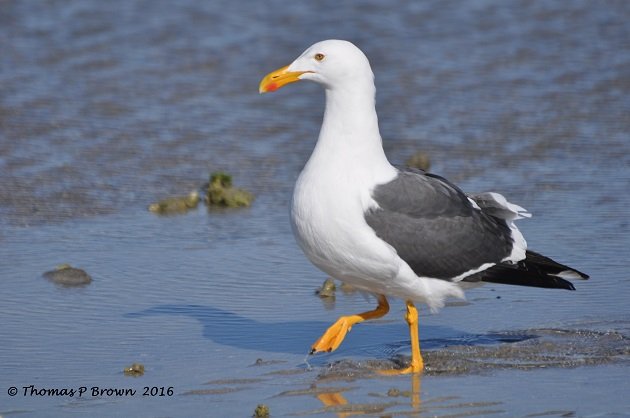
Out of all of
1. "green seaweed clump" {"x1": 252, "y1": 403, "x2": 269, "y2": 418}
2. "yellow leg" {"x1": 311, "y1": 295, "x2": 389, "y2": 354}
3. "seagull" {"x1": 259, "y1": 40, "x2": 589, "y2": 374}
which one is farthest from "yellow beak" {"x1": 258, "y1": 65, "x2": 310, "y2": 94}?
"green seaweed clump" {"x1": 252, "y1": 403, "x2": 269, "y2": 418}

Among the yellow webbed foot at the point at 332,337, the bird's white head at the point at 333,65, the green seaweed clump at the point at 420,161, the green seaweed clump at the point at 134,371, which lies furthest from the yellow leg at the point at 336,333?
the green seaweed clump at the point at 420,161

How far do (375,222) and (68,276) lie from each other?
219 cm

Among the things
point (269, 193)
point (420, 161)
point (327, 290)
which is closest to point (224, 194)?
point (269, 193)

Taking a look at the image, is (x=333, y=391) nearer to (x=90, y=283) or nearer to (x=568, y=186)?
(x=90, y=283)

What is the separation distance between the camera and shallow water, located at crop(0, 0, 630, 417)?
226 inches

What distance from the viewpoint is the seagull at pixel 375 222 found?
5.88 metres

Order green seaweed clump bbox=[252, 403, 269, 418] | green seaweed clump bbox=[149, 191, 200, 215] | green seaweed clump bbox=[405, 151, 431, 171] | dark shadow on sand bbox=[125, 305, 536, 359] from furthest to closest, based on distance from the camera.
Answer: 1. green seaweed clump bbox=[405, 151, 431, 171]
2. green seaweed clump bbox=[149, 191, 200, 215]
3. dark shadow on sand bbox=[125, 305, 536, 359]
4. green seaweed clump bbox=[252, 403, 269, 418]

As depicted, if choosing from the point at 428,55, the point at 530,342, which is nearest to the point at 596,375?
the point at 530,342

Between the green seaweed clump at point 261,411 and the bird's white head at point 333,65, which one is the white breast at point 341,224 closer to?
the bird's white head at point 333,65

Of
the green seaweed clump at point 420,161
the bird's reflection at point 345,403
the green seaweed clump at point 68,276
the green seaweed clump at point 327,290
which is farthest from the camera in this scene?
the green seaweed clump at point 420,161

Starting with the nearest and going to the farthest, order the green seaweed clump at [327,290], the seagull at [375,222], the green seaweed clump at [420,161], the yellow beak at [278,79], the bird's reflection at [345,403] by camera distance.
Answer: the bird's reflection at [345,403] < the seagull at [375,222] < the yellow beak at [278,79] < the green seaweed clump at [327,290] < the green seaweed clump at [420,161]

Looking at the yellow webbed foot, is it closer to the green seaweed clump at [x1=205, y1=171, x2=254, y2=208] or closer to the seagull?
the seagull

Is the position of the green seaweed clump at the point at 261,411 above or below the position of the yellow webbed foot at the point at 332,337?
below

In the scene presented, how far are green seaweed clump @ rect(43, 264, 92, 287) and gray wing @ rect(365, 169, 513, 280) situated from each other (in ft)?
6.89
